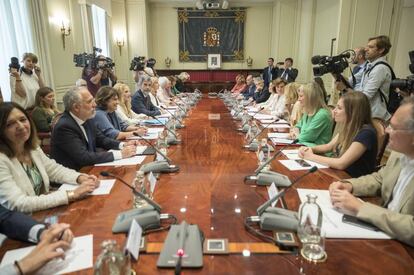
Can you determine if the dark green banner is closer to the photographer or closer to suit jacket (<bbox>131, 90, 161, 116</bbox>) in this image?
suit jacket (<bbox>131, 90, 161, 116</bbox>)

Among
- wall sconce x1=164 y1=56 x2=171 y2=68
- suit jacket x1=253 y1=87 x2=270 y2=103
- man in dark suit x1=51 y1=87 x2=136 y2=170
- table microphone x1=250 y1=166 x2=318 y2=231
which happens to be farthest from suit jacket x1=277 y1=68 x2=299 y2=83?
table microphone x1=250 y1=166 x2=318 y2=231

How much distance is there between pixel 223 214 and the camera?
1.22m

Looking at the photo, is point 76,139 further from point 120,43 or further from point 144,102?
point 120,43

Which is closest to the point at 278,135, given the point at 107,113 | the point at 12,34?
the point at 107,113

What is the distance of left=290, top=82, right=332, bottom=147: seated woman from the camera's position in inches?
97.0

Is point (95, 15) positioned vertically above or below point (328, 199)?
above

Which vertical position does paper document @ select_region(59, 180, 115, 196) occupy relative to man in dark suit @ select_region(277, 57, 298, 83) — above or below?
below

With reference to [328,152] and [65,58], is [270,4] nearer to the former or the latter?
[65,58]

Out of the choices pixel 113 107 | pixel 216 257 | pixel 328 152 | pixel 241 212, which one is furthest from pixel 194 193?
pixel 113 107

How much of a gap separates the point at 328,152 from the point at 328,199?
3.13 feet

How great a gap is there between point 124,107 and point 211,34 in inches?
254

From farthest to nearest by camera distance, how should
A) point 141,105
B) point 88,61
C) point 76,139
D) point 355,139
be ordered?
point 88,61, point 141,105, point 76,139, point 355,139

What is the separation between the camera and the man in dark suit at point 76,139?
1.92 m

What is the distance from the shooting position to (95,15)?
6.75 metres
